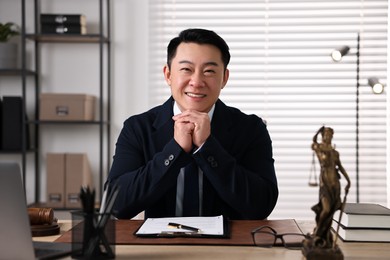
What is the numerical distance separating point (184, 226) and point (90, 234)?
1.35ft

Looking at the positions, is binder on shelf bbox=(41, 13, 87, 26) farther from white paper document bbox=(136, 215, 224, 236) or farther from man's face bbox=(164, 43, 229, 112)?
white paper document bbox=(136, 215, 224, 236)

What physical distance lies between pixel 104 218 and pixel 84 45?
9.73 feet

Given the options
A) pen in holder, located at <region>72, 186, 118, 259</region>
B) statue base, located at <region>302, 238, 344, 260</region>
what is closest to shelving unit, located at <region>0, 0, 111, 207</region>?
pen in holder, located at <region>72, 186, 118, 259</region>

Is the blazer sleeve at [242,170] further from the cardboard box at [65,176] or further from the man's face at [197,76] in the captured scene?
the cardboard box at [65,176]

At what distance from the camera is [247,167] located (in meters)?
2.36

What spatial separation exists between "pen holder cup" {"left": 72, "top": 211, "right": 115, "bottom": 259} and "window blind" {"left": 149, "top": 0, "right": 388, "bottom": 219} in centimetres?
289

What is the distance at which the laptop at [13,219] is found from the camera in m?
1.26

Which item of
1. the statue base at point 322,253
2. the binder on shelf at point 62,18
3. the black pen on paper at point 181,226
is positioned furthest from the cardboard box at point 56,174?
the statue base at point 322,253

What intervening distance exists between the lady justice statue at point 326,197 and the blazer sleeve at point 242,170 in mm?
813

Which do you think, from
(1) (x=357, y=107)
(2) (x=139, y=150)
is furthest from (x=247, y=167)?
→ (1) (x=357, y=107)

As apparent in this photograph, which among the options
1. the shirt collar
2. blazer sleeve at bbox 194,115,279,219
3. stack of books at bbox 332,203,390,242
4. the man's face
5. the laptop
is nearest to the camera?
the laptop

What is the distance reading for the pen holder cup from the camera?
133 centimetres

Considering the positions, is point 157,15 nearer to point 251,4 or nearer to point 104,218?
point 251,4

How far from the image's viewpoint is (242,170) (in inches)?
84.9
